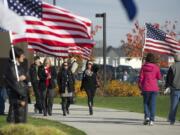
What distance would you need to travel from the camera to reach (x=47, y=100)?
63.9 ft

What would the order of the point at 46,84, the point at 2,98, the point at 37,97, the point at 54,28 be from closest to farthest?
the point at 54,28 → the point at 2,98 → the point at 46,84 → the point at 37,97

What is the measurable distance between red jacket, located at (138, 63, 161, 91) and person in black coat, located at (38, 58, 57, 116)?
4.02m

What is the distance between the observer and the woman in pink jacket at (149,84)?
1594 centimetres

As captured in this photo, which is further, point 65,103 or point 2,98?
point 65,103

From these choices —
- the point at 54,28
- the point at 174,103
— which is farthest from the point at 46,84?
the point at 54,28

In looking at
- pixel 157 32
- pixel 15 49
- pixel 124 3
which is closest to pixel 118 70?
pixel 157 32

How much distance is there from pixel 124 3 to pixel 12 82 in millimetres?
5955

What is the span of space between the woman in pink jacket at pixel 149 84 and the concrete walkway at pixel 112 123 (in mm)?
346

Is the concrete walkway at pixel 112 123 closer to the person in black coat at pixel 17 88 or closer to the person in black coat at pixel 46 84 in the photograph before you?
the person in black coat at pixel 46 84

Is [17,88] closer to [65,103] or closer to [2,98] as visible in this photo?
[2,98]

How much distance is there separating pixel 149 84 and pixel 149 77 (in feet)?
0.62

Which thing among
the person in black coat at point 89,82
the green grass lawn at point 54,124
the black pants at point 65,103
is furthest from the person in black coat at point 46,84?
the green grass lawn at point 54,124

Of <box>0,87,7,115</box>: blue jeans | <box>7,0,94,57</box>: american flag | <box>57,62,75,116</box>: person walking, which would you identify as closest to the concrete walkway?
<box>57,62,75,116</box>: person walking

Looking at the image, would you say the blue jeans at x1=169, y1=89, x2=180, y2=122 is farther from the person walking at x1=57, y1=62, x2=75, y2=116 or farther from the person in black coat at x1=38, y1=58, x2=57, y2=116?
the person in black coat at x1=38, y1=58, x2=57, y2=116
